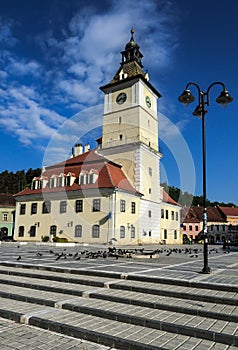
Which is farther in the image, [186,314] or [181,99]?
[181,99]

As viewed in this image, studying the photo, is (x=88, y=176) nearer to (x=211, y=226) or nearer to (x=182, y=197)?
(x=182, y=197)

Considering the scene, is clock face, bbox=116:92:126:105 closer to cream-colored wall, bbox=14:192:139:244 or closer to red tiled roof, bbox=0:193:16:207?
cream-colored wall, bbox=14:192:139:244

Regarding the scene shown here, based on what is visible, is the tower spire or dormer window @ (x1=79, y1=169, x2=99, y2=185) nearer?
dormer window @ (x1=79, y1=169, x2=99, y2=185)

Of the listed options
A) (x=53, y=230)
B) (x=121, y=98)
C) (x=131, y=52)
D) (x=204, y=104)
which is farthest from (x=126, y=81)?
(x=204, y=104)

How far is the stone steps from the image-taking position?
4.93 m

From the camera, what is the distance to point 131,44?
146ft

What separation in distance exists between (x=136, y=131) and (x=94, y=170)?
8.37m

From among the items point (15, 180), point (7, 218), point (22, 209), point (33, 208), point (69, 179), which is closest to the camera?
point (69, 179)

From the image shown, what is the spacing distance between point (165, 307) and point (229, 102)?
754 centimetres

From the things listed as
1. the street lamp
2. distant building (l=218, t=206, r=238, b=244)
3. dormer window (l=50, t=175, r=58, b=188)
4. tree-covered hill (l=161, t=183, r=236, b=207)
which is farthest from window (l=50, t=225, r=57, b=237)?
distant building (l=218, t=206, r=238, b=244)

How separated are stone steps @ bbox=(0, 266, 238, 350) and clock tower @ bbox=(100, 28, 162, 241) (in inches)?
1185

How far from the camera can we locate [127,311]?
6.16m

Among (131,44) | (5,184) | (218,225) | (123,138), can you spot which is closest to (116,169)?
(123,138)

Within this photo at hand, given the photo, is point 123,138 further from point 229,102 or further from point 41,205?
point 229,102
